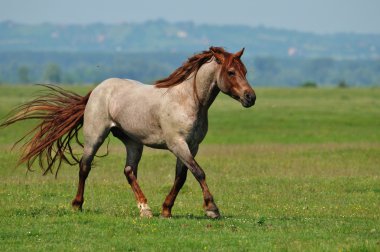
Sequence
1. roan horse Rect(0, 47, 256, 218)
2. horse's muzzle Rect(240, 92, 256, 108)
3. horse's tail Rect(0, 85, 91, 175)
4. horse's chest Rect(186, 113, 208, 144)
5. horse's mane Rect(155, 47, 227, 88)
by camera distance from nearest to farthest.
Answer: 1. horse's muzzle Rect(240, 92, 256, 108)
2. roan horse Rect(0, 47, 256, 218)
3. horse's chest Rect(186, 113, 208, 144)
4. horse's mane Rect(155, 47, 227, 88)
5. horse's tail Rect(0, 85, 91, 175)

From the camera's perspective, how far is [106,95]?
51.5ft

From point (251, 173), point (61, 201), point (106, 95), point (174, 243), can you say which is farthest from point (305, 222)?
point (251, 173)

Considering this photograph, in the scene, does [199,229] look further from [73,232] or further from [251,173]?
[251,173]

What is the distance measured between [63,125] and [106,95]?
3.33 ft

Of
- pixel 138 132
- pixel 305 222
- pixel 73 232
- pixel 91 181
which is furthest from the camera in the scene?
pixel 91 181

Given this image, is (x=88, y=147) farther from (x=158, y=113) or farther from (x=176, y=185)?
(x=176, y=185)

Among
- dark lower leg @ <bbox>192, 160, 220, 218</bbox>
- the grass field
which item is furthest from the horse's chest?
the grass field

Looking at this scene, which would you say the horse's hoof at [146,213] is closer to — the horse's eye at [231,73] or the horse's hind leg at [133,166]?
the horse's hind leg at [133,166]

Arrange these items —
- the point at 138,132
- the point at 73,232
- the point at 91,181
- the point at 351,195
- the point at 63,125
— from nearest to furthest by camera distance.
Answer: the point at 73,232 < the point at 138,132 < the point at 63,125 < the point at 351,195 < the point at 91,181

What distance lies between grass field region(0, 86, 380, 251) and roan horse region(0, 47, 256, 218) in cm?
71

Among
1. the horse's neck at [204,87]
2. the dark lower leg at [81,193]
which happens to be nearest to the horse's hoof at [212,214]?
the horse's neck at [204,87]

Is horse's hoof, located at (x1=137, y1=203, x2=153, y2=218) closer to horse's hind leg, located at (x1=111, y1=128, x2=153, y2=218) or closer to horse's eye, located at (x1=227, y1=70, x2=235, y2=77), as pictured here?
horse's hind leg, located at (x1=111, y1=128, x2=153, y2=218)

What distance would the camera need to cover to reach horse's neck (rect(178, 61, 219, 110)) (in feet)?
47.5

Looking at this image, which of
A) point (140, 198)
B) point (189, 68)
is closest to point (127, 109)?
point (189, 68)
